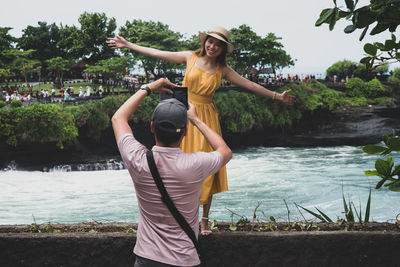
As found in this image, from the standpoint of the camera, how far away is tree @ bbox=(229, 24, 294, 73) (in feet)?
94.4

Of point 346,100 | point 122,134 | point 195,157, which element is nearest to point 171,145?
point 195,157

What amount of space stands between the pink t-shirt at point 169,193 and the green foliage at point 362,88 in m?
32.8

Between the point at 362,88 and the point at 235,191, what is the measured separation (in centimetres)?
2281

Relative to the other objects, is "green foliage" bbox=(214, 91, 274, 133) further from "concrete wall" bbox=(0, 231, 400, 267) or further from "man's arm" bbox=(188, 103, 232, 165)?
"man's arm" bbox=(188, 103, 232, 165)

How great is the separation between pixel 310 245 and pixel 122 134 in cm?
185

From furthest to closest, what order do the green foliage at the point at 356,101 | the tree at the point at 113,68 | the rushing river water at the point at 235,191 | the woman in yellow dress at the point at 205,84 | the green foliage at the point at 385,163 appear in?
1. the green foliage at the point at 356,101
2. the tree at the point at 113,68
3. the rushing river water at the point at 235,191
4. the woman in yellow dress at the point at 205,84
5. the green foliage at the point at 385,163

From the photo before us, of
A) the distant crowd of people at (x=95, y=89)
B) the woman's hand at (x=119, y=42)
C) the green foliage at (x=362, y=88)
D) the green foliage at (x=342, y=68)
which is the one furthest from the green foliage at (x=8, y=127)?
the green foliage at (x=342, y=68)

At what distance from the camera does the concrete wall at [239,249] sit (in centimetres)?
291

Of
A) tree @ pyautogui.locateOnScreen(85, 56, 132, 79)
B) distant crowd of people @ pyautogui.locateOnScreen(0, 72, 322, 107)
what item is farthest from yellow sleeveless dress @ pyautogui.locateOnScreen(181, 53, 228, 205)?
tree @ pyautogui.locateOnScreen(85, 56, 132, 79)

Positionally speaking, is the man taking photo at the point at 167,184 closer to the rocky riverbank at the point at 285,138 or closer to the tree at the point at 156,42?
the rocky riverbank at the point at 285,138

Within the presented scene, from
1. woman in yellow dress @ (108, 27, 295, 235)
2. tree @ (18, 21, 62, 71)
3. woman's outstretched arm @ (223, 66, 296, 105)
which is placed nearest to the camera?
woman in yellow dress @ (108, 27, 295, 235)

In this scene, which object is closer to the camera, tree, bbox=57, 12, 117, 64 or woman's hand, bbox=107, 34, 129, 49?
woman's hand, bbox=107, 34, 129, 49

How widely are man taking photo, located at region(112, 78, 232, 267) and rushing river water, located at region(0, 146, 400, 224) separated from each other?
6882 millimetres

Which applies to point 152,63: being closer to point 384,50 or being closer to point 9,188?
point 9,188
